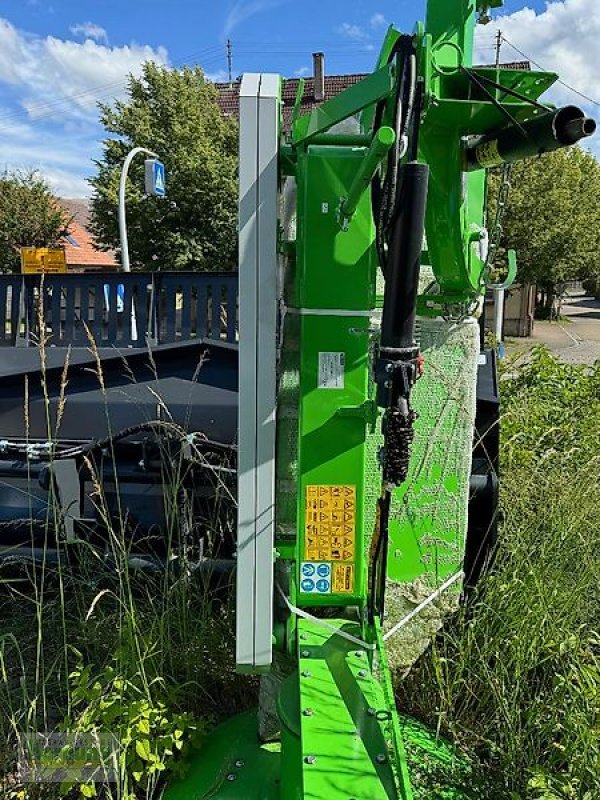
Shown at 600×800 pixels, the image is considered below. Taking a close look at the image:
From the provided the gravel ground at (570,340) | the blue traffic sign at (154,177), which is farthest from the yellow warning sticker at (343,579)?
the gravel ground at (570,340)

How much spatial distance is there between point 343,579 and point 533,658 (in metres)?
0.84

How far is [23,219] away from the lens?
1011 inches

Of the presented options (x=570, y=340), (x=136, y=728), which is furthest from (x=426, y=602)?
(x=570, y=340)

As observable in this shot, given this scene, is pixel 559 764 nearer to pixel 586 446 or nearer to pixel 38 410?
pixel 586 446

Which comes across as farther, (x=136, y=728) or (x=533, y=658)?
(x=533, y=658)

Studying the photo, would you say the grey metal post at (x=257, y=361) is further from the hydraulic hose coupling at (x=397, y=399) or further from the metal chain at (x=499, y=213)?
the metal chain at (x=499, y=213)

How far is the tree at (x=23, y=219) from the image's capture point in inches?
998

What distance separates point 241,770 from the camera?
209cm

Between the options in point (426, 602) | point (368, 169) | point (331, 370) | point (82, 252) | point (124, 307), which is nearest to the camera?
point (368, 169)

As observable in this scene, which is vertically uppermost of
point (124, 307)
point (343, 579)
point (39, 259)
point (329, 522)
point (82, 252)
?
point (82, 252)

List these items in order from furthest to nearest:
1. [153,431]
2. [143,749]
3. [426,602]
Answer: [153,431], [426,602], [143,749]

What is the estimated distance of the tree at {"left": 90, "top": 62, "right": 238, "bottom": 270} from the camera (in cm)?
2114

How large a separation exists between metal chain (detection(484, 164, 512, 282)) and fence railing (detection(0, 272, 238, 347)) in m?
1.75

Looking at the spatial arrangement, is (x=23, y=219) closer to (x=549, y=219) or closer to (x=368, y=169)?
(x=549, y=219)
